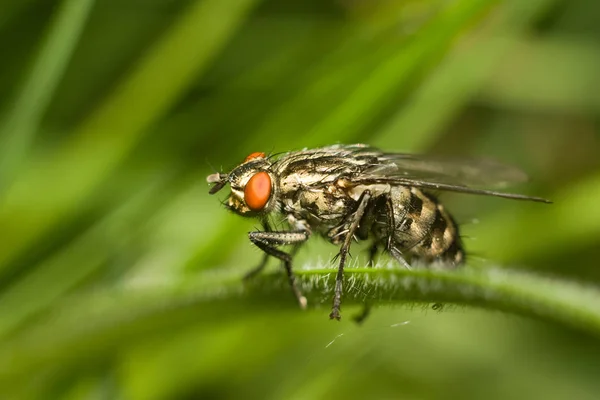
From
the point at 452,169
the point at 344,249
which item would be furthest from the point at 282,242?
the point at 452,169

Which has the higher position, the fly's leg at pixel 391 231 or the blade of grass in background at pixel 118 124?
the blade of grass in background at pixel 118 124

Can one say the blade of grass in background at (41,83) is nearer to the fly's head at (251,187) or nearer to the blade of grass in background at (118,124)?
the blade of grass in background at (118,124)

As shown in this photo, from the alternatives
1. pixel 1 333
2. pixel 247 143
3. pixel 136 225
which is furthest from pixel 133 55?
pixel 1 333

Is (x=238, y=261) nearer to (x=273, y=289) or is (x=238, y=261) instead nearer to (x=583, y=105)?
(x=273, y=289)

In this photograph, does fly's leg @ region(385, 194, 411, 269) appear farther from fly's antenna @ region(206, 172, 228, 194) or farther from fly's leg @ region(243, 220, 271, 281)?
fly's antenna @ region(206, 172, 228, 194)

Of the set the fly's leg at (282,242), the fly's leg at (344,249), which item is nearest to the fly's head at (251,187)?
the fly's leg at (282,242)

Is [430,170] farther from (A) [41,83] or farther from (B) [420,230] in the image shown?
(A) [41,83]

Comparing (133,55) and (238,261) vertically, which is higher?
(133,55)
